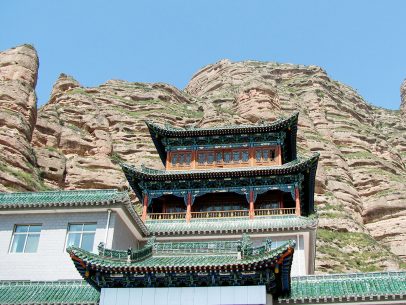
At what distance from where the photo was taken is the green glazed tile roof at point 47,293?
23248mm

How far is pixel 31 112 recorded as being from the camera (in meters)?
71.3

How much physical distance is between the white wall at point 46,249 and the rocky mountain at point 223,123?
2850cm

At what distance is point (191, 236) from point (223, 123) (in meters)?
56.3

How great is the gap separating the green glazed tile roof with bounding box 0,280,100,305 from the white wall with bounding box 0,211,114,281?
2385 millimetres

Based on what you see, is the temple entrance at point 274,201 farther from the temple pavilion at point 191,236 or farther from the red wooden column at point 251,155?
the red wooden column at point 251,155

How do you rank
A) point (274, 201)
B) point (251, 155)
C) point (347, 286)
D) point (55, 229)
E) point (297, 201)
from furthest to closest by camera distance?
point (251, 155)
point (274, 201)
point (297, 201)
point (55, 229)
point (347, 286)

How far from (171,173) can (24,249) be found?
441 inches

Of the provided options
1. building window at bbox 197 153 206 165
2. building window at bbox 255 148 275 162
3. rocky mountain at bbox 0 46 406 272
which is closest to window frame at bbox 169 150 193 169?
building window at bbox 197 153 206 165

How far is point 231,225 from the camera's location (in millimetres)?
32969

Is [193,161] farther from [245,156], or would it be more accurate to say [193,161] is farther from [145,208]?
[145,208]

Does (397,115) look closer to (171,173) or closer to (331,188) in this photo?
(331,188)

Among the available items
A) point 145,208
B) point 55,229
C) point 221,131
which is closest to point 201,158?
point 221,131

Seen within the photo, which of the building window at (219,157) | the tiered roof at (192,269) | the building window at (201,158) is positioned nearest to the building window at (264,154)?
the building window at (219,157)

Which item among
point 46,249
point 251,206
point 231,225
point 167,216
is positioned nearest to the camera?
point 46,249
